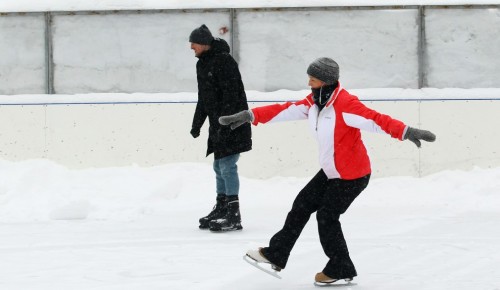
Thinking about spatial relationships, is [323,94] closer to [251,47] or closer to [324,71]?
[324,71]

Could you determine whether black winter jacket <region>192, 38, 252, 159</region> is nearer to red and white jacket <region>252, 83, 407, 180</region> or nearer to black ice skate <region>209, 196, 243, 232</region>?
black ice skate <region>209, 196, 243, 232</region>

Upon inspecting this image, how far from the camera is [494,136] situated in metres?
11.2

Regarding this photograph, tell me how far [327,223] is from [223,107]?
2.55 meters

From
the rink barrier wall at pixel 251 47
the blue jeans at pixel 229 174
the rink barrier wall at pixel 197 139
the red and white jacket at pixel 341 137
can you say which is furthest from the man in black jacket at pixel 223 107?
the rink barrier wall at pixel 251 47

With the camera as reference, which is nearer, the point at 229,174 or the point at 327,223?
the point at 327,223

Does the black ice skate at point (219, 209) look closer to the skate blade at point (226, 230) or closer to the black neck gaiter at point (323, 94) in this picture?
the skate blade at point (226, 230)

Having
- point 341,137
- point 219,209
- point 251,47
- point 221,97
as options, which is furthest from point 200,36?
point 251,47

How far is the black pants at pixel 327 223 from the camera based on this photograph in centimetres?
591

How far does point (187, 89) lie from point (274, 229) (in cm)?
A: 391

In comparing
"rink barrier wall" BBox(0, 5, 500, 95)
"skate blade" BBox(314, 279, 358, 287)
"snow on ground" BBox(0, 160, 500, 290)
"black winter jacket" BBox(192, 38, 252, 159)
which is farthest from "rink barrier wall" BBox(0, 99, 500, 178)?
"skate blade" BBox(314, 279, 358, 287)

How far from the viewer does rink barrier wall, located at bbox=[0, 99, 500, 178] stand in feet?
36.6

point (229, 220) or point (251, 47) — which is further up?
point (251, 47)

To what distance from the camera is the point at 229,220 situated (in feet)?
27.3

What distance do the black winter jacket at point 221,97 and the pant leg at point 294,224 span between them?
7.56 feet
